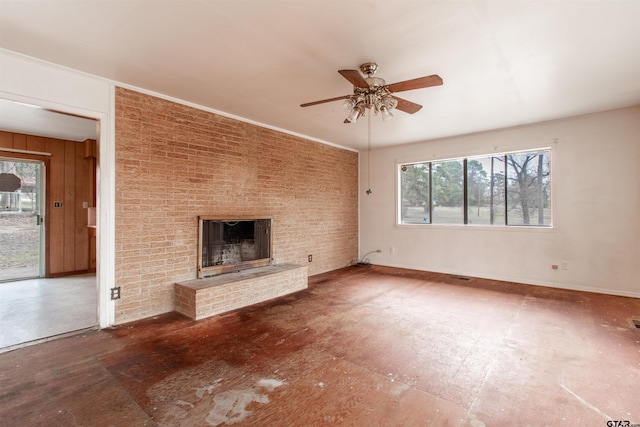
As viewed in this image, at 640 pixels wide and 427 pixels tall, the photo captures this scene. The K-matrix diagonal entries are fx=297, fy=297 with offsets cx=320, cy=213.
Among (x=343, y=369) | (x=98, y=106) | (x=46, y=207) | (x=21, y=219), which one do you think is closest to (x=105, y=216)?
(x=98, y=106)

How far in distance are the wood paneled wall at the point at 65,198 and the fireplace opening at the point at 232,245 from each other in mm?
3670

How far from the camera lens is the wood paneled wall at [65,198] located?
17.7ft

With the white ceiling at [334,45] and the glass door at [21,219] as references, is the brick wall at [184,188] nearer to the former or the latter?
the white ceiling at [334,45]

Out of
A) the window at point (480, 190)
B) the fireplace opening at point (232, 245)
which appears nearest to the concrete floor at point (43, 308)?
the fireplace opening at point (232, 245)

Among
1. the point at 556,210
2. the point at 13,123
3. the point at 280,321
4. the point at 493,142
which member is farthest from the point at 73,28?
the point at 556,210

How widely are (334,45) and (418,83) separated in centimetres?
78

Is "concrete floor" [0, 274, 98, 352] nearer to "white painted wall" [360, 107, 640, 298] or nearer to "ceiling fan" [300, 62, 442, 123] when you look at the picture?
"ceiling fan" [300, 62, 442, 123]

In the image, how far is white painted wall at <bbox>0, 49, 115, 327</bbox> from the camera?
2.69m

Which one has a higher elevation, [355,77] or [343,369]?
[355,77]

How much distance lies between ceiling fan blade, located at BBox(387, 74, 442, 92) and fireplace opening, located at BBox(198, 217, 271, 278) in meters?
2.75

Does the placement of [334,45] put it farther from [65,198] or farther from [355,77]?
[65,198]

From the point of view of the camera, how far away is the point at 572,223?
4.44 meters

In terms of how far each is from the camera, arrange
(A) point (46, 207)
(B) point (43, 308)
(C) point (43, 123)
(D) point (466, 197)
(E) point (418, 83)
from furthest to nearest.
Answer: (D) point (466, 197), (A) point (46, 207), (C) point (43, 123), (B) point (43, 308), (E) point (418, 83)

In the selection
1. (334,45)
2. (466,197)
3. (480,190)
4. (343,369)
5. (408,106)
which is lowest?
(343,369)
